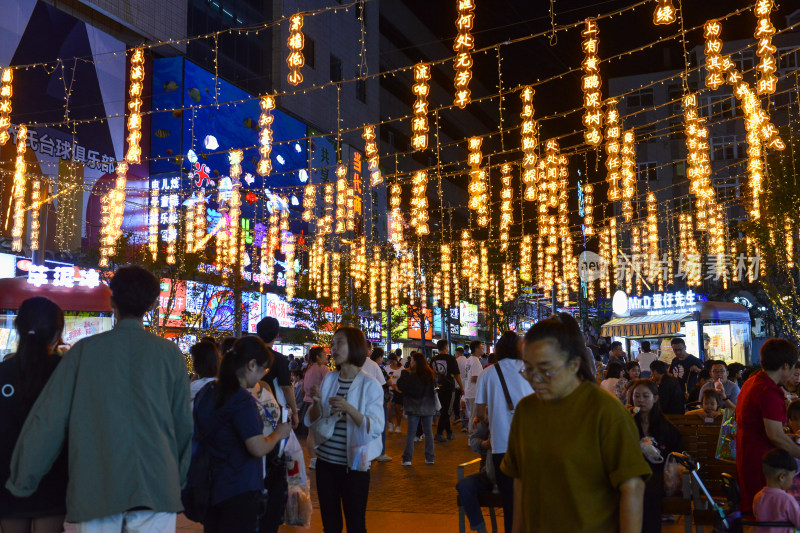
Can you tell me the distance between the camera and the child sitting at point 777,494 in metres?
4.64

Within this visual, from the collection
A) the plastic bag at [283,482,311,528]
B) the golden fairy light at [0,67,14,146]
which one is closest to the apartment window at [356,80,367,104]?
the golden fairy light at [0,67,14,146]

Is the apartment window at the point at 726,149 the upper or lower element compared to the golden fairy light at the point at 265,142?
upper

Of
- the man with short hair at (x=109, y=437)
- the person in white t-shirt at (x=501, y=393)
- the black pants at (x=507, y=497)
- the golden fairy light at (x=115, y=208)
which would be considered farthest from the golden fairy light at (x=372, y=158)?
the man with short hair at (x=109, y=437)

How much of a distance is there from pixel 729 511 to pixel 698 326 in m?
20.8

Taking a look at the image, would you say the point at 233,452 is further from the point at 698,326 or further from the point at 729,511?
the point at 698,326

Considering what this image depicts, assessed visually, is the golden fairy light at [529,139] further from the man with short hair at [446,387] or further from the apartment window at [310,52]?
the apartment window at [310,52]

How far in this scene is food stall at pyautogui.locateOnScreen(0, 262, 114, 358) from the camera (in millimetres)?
19375

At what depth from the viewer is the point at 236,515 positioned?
157 inches

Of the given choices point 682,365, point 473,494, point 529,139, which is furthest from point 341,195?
point 473,494

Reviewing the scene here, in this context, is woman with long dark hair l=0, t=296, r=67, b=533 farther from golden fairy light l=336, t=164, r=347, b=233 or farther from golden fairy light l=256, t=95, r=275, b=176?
golden fairy light l=336, t=164, r=347, b=233

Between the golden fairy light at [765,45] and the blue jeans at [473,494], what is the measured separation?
839cm

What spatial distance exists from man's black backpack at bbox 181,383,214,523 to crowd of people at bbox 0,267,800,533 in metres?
0.02

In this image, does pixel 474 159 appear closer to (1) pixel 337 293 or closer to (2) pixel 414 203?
(2) pixel 414 203

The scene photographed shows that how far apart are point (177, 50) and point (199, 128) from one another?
3.06 meters
